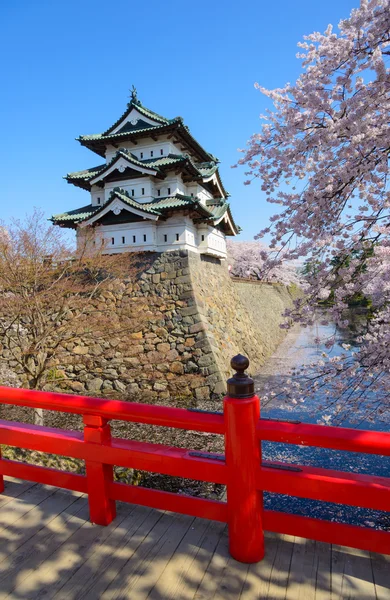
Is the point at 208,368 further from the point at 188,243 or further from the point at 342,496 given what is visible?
the point at 342,496

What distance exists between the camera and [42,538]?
203 centimetres

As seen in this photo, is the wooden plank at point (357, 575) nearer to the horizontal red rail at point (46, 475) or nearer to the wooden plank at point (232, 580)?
the wooden plank at point (232, 580)

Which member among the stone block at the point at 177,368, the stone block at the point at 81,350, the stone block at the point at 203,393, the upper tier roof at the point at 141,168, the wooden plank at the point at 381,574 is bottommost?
the stone block at the point at 203,393

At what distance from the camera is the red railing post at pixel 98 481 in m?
2.11

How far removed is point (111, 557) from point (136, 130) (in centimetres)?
1315

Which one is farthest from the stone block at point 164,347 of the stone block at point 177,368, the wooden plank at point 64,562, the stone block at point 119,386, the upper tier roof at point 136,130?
the wooden plank at point 64,562

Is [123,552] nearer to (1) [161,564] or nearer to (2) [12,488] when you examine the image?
(1) [161,564]

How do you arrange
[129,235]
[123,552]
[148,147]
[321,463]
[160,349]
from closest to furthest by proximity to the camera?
[123,552], [321,463], [160,349], [129,235], [148,147]

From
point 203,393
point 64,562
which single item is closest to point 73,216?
point 203,393

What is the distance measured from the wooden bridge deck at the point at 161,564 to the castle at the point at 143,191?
10.0 m

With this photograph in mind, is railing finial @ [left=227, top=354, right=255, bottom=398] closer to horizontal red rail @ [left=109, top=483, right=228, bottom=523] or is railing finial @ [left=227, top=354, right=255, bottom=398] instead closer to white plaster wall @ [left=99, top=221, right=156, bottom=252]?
horizontal red rail @ [left=109, top=483, right=228, bottom=523]

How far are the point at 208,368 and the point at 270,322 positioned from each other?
12316mm

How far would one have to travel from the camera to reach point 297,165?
13.3ft

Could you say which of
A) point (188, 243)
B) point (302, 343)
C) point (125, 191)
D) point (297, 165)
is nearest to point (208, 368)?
point (188, 243)
